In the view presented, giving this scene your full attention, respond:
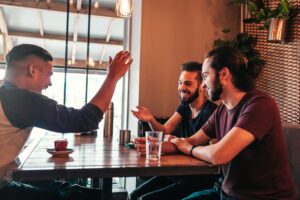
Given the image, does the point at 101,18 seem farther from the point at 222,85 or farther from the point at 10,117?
the point at 10,117

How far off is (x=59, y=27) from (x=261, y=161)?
9.33ft

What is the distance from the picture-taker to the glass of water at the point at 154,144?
1.35m

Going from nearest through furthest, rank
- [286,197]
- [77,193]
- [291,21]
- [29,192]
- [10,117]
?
1. [10,117]
2. [286,197]
3. [29,192]
4. [77,193]
5. [291,21]

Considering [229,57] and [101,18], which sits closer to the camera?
[229,57]

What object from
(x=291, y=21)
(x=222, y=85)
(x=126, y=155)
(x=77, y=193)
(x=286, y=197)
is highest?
(x=291, y=21)

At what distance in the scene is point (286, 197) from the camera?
4.28 ft

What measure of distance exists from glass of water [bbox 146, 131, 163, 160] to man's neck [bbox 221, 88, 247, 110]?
18.0 inches

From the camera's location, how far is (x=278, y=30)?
2.54 meters

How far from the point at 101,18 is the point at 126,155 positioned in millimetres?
2379

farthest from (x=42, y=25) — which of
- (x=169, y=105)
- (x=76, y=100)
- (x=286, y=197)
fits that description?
(x=286, y=197)

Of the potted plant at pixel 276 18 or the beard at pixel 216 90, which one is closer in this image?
the beard at pixel 216 90

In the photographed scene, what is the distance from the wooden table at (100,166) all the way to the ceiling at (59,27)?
6.66 feet

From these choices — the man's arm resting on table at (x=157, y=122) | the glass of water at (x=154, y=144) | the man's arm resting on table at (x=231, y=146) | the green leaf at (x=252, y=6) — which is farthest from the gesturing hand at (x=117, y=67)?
the green leaf at (x=252, y=6)

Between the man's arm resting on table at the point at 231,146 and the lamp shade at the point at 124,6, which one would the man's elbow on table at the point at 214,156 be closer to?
the man's arm resting on table at the point at 231,146
